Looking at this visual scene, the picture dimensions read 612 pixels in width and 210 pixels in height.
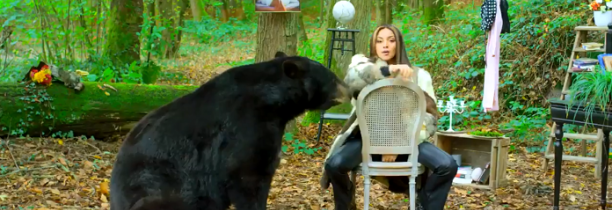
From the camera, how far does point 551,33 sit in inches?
357

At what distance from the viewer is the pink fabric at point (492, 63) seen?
22.5ft

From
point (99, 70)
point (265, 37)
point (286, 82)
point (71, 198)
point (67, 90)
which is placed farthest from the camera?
point (99, 70)

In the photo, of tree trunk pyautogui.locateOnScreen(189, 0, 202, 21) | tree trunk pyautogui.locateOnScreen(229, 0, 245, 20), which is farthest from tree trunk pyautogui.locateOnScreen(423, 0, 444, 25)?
tree trunk pyautogui.locateOnScreen(229, 0, 245, 20)

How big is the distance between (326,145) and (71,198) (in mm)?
3314

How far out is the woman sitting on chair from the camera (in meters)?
4.00

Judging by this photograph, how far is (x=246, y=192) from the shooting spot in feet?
10.6

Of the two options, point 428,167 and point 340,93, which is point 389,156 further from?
point 340,93

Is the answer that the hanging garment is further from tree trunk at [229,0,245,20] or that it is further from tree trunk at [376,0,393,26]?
tree trunk at [229,0,245,20]

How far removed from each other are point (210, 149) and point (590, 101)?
8.67 feet

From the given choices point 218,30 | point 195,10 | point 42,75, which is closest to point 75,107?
point 42,75

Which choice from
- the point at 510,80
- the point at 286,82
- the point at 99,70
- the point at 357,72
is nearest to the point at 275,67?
the point at 286,82

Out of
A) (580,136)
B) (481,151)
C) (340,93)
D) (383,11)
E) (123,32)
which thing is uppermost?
(383,11)

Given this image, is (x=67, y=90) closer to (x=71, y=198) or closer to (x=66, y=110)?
(x=66, y=110)

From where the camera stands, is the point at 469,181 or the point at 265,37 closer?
the point at 469,181
